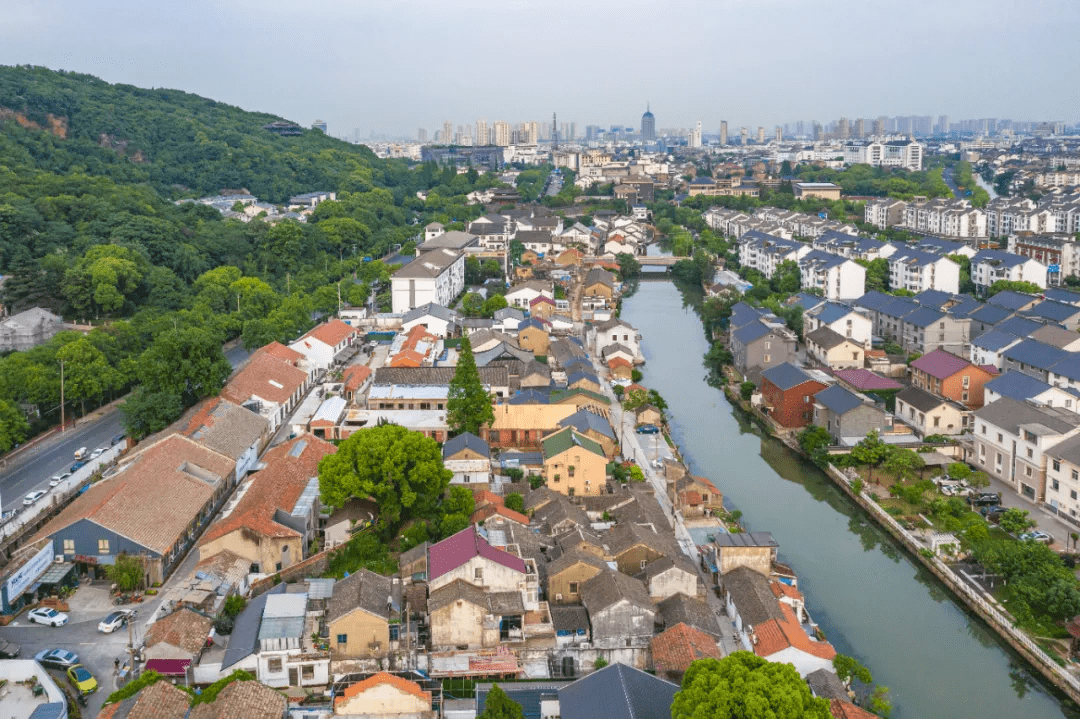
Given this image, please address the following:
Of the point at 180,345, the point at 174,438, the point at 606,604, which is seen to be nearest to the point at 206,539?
the point at 174,438

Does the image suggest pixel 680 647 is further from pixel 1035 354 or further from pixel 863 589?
pixel 1035 354

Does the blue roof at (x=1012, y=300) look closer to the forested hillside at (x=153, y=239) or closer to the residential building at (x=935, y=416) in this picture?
the residential building at (x=935, y=416)

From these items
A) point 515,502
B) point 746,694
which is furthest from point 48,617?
point 746,694

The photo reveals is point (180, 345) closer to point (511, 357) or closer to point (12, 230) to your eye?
point (511, 357)

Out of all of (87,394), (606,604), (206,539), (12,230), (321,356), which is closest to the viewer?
(606,604)

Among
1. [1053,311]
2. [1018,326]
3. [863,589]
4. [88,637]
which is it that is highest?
[1053,311]

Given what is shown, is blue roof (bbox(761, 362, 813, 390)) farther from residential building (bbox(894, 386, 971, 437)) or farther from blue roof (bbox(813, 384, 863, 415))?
residential building (bbox(894, 386, 971, 437))

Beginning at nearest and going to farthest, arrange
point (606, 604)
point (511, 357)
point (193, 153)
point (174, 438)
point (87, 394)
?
point (606, 604), point (174, 438), point (87, 394), point (511, 357), point (193, 153)
